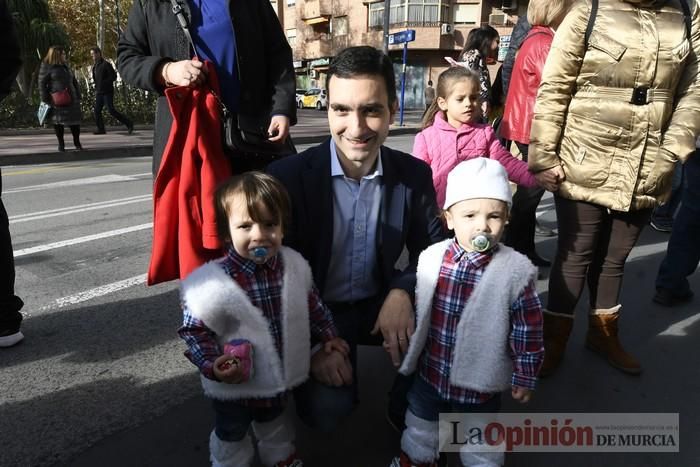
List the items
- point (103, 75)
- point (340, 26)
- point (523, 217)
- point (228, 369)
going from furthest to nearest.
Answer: point (340, 26) < point (103, 75) < point (523, 217) < point (228, 369)

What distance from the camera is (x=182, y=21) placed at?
2.16 m

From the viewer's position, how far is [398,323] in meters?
1.83

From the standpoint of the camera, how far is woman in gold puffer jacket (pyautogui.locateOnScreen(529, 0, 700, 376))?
2285 millimetres

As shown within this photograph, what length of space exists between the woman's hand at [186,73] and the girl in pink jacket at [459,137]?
5.04 ft

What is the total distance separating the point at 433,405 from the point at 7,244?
89.8 inches

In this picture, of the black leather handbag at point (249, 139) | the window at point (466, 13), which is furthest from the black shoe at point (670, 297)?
the window at point (466, 13)

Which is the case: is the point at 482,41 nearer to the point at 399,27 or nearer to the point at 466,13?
the point at 466,13

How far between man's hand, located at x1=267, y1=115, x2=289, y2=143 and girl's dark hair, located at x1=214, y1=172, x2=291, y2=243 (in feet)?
2.19

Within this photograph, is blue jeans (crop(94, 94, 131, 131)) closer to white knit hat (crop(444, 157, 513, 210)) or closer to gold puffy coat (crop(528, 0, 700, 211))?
gold puffy coat (crop(528, 0, 700, 211))

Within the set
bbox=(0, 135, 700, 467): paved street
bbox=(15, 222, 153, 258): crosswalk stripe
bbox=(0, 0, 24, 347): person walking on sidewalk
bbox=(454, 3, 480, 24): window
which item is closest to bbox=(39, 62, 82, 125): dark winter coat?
bbox=(15, 222, 153, 258): crosswalk stripe

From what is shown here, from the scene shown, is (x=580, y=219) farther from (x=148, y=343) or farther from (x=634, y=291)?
(x=148, y=343)

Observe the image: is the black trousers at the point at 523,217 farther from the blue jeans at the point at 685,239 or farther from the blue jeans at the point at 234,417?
the blue jeans at the point at 234,417

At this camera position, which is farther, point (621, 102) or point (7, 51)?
point (7, 51)

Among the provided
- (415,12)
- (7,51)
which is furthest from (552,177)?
(415,12)
